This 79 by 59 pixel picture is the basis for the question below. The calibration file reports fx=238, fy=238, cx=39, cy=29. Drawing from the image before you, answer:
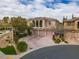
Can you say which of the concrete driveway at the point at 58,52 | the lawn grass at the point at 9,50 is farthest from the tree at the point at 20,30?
the concrete driveway at the point at 58,52

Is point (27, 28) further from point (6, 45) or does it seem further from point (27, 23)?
point (6, 45)

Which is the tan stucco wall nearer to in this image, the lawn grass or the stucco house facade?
the stucco house facade

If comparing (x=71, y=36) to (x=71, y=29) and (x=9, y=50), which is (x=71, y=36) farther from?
(x=9, y=50)

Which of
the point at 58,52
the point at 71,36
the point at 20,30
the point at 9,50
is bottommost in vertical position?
the point at 9,50

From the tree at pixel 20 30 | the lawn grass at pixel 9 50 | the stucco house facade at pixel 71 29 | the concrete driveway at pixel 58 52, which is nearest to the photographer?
the concrete driveway at pixel 58 52

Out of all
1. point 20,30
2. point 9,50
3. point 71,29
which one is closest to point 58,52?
point 9,50

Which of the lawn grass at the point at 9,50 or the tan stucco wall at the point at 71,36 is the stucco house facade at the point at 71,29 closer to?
the tan stucco wall at the point at 71,36

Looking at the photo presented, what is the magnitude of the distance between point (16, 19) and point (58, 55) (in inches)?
830

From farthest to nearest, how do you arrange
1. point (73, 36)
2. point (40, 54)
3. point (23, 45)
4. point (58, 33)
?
point (58, 33) < point (73, 36) < point (23, 45) < point (40, 54)

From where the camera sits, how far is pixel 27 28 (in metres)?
25.5

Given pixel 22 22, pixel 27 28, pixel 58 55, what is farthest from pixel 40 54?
pixel 22 22

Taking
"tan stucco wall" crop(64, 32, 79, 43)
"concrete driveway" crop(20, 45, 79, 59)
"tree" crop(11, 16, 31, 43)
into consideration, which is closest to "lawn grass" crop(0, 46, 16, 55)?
"tree" crop(11, 16, 31, 43)

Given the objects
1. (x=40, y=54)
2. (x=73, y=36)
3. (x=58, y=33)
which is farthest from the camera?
(x=58, y=33)

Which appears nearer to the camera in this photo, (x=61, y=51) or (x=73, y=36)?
(x=61, y=51)
